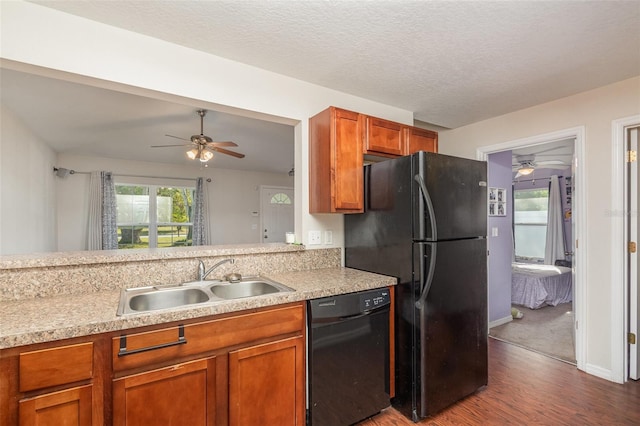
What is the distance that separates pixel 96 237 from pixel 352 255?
4.76 m

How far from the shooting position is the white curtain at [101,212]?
16.1ft

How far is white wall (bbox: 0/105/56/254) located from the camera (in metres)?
2.75

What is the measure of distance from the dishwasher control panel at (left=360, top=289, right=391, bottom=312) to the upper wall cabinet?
0.61 meters

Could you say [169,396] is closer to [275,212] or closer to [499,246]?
[499,246]

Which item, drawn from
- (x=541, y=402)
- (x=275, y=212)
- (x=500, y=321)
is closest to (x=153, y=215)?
(x=275, y=212)

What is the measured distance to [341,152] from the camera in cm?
212

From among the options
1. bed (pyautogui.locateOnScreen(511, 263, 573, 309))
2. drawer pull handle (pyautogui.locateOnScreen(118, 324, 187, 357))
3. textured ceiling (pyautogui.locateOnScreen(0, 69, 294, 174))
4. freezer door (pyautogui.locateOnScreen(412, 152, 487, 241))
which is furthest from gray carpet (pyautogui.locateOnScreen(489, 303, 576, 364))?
textured ceiling (pyautogui.locateOnScreen(0, 69, 294, 174))

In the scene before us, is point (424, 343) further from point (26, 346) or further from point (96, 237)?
point (96, 237)

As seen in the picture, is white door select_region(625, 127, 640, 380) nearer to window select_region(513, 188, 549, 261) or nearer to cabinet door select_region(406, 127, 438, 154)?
cabinet door select_region(406, 127, 438, 154)

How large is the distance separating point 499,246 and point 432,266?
227 cm

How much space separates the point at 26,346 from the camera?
1093 mm

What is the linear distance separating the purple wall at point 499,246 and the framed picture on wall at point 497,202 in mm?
42

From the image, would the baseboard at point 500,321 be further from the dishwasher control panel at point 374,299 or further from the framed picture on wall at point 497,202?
the dishwasher control panel at point 374,299

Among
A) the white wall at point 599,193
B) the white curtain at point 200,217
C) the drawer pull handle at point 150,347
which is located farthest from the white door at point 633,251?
the white curtain at point 200,217
